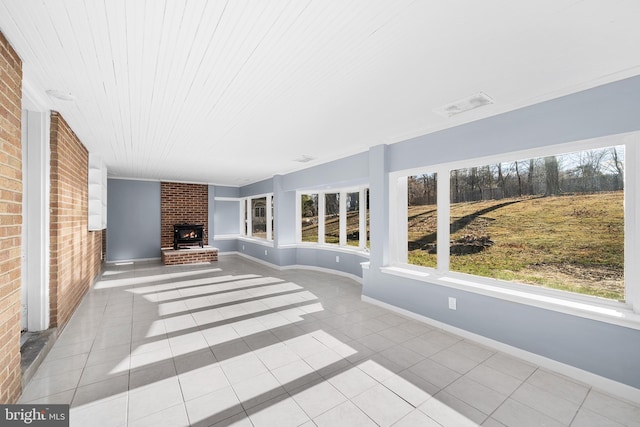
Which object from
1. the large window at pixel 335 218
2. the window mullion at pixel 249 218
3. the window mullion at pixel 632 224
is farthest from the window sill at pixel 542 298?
the window mullion at pixel 249 218

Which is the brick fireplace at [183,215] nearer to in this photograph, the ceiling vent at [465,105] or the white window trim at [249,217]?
the white window trim at [249,217]

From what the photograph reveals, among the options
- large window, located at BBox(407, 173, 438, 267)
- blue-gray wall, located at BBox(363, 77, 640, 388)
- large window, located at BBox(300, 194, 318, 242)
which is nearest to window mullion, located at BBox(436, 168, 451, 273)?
large window, located at BBox(407, 173, 438, 267)

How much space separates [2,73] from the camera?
1.80 m

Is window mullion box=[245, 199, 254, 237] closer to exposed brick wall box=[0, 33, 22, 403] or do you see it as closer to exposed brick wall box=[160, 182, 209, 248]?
exposed brick wall box=[160, 182, 209, 248]

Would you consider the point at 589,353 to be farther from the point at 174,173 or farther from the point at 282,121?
the point at 174,173

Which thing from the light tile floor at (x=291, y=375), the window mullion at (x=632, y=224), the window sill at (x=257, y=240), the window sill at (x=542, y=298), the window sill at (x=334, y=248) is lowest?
Result: the light tile floor at (x=291, y=375)

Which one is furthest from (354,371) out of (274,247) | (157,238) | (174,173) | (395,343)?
(157,238)

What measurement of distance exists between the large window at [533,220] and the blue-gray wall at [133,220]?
767cm

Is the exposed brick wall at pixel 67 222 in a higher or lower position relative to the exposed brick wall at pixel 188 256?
higher

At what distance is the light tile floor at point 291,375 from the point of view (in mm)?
1936

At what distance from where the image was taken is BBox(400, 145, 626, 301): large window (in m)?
2.42

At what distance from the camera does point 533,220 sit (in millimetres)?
2932

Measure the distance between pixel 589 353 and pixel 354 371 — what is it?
196 centimetres

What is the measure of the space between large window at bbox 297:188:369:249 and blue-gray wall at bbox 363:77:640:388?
249cm
